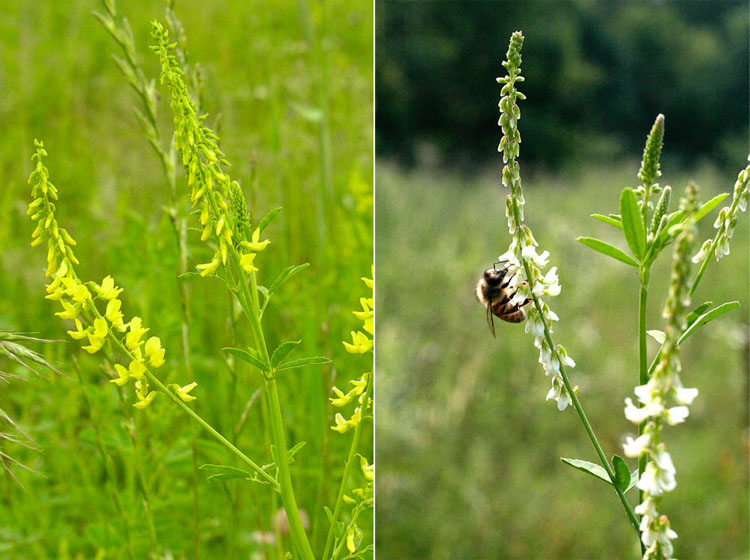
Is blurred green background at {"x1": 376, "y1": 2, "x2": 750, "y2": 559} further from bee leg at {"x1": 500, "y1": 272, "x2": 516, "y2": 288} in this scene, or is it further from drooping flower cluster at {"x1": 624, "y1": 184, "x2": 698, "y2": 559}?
drooping flower cluster at {"x1": 624, "y1": 184, "x2": 698, "y2": 559}

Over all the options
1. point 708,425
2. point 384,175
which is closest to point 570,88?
point 384,175

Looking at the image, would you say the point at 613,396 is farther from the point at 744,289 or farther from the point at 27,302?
the point at 27,302

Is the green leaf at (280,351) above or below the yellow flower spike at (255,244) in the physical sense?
below

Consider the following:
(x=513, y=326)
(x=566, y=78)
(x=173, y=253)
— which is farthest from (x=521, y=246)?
(x=566, y=78)

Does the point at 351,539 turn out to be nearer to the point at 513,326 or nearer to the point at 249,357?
the point at 249,357

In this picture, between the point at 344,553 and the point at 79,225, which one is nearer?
the point at 344,553

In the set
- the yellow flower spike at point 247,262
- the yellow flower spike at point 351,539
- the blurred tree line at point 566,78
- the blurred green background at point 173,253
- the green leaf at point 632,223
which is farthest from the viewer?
the blurred tree line at point 566,78

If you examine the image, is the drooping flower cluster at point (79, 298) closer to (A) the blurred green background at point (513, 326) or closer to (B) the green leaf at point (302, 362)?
(B) the green leaf at point (302, 362)

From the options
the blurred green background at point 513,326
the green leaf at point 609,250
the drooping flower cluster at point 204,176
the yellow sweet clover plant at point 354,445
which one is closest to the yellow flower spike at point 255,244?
the drooping flower cluster at point 204,176
